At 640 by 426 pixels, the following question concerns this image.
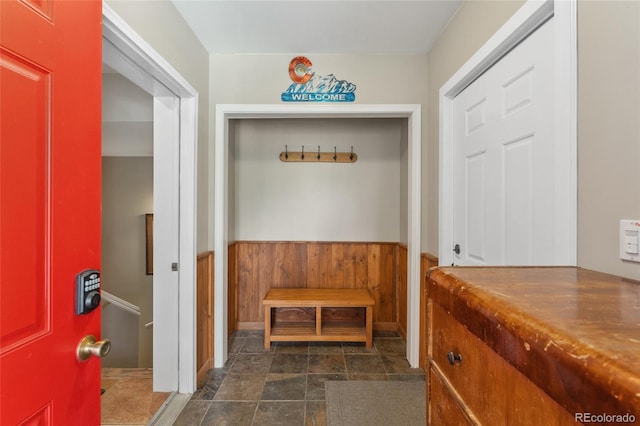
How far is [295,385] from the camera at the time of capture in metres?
2.11

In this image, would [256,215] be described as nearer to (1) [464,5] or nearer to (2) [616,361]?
(1) [464,5]

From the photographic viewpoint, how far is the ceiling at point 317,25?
1.76 meters

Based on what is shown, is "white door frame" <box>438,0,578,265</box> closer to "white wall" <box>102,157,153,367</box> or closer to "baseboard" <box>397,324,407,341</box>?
"baseboard" <box>397,324,407,341</box>

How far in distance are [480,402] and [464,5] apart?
209 cm

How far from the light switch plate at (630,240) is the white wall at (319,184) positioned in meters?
2.32

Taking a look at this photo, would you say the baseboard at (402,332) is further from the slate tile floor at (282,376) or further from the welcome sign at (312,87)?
the welcome sign at (312,87)

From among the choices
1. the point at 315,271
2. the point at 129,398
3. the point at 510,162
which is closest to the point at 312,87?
the point at 510,162

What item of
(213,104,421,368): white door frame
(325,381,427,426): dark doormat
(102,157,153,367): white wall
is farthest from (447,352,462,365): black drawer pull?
(102,157,153,367): white wall

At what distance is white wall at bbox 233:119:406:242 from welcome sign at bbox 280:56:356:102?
0.83 meters

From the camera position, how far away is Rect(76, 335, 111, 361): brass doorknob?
0.76 meters

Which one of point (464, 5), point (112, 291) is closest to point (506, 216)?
point (464, 5)

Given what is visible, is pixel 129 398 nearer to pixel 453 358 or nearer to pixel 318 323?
pixel 318 323

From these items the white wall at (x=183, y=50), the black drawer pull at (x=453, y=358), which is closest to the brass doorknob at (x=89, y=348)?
the black drawer pull at (x=453, y=358)

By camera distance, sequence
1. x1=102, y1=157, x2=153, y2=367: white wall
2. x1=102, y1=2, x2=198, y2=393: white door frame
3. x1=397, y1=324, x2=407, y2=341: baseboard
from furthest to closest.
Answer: x1=102, y1=157, x2=153, y2=367: white wall, x1=397, y1=324, x2=407, y2=341: baseboard, x1=102, y1=2, x2=198, y2=393: white door frame
